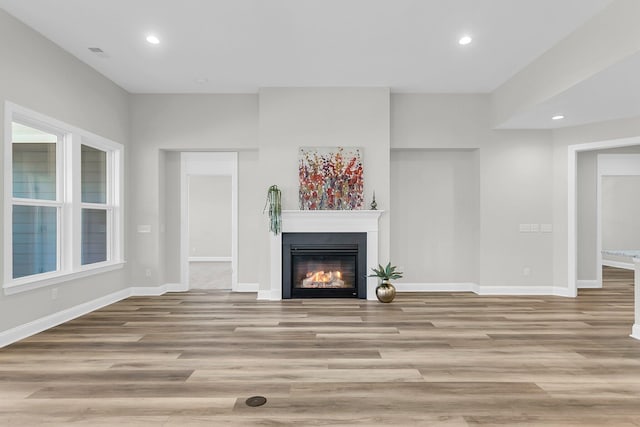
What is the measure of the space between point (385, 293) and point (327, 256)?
0.97m

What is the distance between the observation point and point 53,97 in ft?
13.6

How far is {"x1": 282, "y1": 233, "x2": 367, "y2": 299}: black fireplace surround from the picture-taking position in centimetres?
550

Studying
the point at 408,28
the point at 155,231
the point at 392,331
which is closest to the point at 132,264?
the point at 155,231

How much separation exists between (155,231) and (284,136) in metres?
2.42

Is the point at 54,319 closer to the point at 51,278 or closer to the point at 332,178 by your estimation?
the point at 51,278

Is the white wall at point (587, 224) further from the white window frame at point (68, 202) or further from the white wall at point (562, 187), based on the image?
the white window frame at point (68, 202)

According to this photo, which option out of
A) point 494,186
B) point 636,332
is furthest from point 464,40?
point 636,332

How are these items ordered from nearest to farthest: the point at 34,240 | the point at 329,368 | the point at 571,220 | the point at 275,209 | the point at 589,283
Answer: the point at 329,368 → the point at 34,240 → the point at 275,209 → the point at 571,220 → the point at 589,283

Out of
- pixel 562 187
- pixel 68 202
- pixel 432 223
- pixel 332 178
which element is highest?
pixel 332 178

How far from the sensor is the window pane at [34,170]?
3.79m

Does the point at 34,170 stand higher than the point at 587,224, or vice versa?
the point at 34,170

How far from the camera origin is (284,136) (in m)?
5.52

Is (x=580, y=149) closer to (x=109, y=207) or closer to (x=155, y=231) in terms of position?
(x=155, y=231)

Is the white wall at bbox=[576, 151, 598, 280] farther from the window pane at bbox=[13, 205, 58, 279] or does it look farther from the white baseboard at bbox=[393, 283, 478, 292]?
the window pane at bbox=[13, 205, 58, 279]
